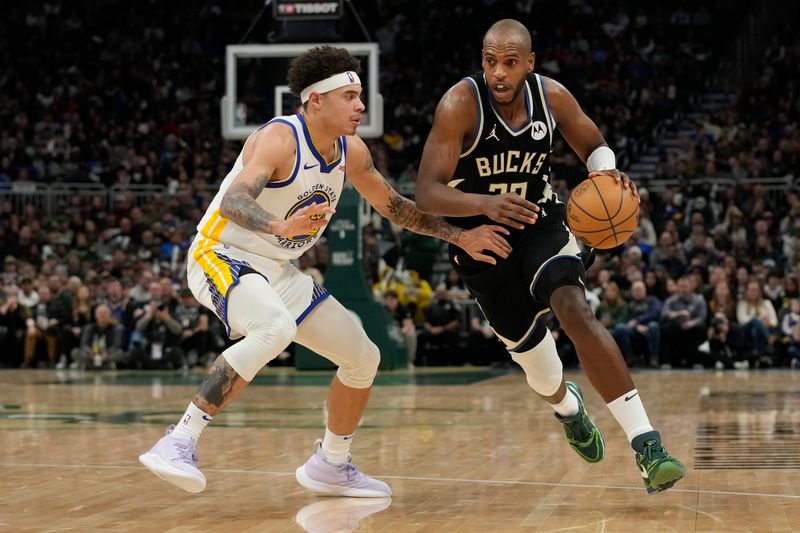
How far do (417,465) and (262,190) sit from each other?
1.97 metres

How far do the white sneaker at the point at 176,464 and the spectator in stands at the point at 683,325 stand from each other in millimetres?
10904

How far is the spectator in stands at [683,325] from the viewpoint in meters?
15.1

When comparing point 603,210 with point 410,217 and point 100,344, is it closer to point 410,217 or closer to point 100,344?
point 410,217

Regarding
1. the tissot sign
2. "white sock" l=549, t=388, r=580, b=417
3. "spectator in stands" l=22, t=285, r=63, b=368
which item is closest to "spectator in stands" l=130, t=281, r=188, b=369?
"spectator in stands" l=22, t=285, r=63, b=368

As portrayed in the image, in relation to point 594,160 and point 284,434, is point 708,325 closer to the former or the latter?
point 284,434

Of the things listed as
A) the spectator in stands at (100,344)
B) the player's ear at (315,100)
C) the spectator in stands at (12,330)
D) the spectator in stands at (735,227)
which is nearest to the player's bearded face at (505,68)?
the player's ear at (315,100)

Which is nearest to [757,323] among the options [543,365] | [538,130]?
[543,365]

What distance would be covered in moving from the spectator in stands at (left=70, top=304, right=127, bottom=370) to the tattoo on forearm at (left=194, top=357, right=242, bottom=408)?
1148 cm

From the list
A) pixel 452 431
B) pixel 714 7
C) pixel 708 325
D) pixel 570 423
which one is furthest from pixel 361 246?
pixel 714 7

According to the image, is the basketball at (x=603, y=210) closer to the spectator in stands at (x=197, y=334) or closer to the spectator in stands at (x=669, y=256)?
the spectator in stands at (x=669, y=256)

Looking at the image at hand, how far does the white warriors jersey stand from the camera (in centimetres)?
541

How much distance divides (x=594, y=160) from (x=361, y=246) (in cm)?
939

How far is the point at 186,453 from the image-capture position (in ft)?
16.4

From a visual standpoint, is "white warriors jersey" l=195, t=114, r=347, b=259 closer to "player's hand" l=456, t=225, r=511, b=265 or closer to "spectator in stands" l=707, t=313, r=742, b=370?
"player's hand" l=456, t=225, r=511, b=265
